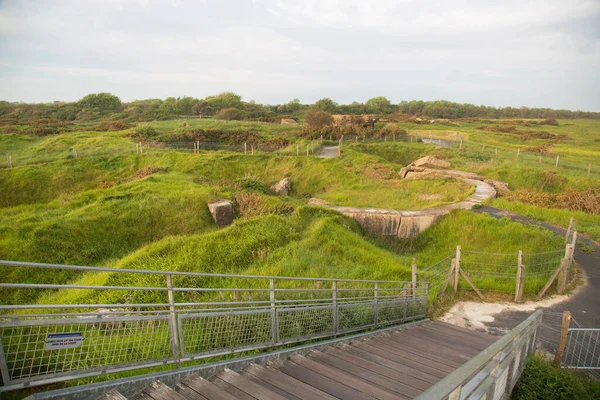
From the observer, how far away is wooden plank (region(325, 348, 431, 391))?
4.65 metres

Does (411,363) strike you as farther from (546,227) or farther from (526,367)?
(546,227)

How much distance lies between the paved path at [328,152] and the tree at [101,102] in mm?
48956

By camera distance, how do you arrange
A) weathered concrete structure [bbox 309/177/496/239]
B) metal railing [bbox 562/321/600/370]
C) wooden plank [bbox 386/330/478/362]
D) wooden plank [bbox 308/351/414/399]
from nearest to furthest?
wooden plank [bbox 308/351/414/399] < wooden plank [bbox 386/330/478/362] < metal railing [bbox 562/321/600/370] < weathered concrete structure [bbox 309/177/496/239]

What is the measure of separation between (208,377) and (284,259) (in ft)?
28.0

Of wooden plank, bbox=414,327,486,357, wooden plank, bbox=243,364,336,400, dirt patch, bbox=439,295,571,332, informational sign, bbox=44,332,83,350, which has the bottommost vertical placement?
dirt patch, bbox=439,295,571,332

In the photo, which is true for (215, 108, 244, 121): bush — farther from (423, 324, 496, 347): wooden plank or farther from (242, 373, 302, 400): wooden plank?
(242, 373, 302, 400): wooden plank

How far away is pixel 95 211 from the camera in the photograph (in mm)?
16422

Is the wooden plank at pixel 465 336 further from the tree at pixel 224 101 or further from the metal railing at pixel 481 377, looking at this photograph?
the tree at pixel 224 101

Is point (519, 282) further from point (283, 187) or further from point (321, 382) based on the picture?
point (283, 187)

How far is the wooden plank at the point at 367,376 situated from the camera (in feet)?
Answer: 14.3

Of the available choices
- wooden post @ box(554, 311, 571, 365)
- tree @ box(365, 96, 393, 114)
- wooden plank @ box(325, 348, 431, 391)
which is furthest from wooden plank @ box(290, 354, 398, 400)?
tree @ box(365, 96, 393, 114)

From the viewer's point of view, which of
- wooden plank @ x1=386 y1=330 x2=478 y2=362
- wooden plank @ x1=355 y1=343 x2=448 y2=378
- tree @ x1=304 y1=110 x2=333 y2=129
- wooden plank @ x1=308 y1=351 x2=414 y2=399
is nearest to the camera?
wooden plank @ x1=308 y1=351 x2=414 y2=399

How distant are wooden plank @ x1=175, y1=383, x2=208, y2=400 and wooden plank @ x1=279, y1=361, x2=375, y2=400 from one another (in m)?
1.37

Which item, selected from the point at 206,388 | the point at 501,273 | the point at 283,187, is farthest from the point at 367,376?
the point at 283,187
